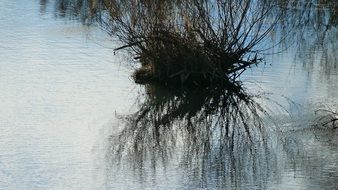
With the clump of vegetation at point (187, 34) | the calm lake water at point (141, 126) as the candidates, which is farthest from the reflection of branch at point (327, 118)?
the clump of vegetation at point (187, 34)

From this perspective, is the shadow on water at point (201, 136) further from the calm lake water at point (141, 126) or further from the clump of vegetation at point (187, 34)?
the clump of vegetation at point (187, 34)

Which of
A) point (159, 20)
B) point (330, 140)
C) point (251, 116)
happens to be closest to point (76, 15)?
point (159, 20)

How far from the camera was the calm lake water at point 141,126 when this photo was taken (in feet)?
29.3

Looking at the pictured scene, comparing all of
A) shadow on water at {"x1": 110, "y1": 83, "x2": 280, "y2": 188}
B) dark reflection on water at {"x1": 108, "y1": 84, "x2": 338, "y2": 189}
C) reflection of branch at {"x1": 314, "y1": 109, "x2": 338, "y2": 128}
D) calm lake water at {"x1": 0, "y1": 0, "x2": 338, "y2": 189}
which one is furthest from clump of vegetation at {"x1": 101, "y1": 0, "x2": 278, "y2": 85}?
reflection of branch at {"x1": 314, "y1": 109, "x2": 338, "y2": 128}

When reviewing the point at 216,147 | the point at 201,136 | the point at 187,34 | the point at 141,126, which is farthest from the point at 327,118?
the point at 187,34

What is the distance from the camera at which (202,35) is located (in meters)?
13.0

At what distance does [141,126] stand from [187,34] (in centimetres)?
233

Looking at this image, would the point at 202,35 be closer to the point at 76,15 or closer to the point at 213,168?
the point at 213,168

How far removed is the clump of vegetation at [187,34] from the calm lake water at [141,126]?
1.27 feet

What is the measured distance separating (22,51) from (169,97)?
344cm

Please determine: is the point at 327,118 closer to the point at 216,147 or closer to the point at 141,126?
the point at 216,147

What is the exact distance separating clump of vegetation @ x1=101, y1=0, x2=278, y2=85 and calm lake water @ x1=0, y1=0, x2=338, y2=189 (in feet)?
1.27

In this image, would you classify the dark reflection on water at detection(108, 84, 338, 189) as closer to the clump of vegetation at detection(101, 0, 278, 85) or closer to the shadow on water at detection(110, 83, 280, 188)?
the shadow on water at detection(110, 83, 280, 188)

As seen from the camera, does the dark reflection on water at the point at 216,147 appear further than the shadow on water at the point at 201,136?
No
